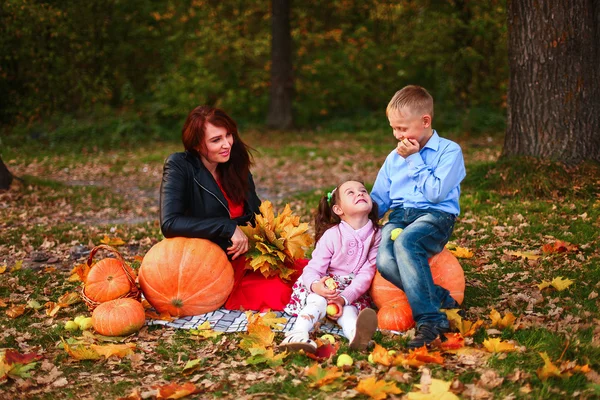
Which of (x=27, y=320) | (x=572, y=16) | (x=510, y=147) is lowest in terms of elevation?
(x=27, y=320)

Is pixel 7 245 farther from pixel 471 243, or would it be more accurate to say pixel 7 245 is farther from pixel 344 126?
pixel 344 126

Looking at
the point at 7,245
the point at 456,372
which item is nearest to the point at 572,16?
the point at 456,372

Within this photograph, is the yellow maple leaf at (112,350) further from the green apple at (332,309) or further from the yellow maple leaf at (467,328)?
the yellow maple leaf at (467,328)

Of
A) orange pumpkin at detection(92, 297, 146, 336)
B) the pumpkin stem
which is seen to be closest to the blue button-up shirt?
the pumpkin stem

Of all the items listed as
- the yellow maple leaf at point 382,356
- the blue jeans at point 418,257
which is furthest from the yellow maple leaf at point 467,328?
the yellow maple leaf at point 382,356

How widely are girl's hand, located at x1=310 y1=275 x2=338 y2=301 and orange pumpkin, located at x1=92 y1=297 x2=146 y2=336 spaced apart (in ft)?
4.27

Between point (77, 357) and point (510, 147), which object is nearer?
point (77, 357)

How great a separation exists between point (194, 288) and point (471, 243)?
317 cm

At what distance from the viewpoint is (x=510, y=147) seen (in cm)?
838

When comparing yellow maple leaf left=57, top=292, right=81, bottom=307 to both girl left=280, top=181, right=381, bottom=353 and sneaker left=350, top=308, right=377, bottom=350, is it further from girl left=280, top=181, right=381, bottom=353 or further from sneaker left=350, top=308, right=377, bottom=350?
sneaker left=350, top=308, right=377, bottom=350

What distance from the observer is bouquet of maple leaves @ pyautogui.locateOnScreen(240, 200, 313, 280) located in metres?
5.13

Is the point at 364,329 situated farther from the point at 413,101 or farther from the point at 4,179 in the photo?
the point at 4,179

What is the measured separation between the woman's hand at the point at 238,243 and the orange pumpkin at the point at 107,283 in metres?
0.83

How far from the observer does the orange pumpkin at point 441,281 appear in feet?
15.3
